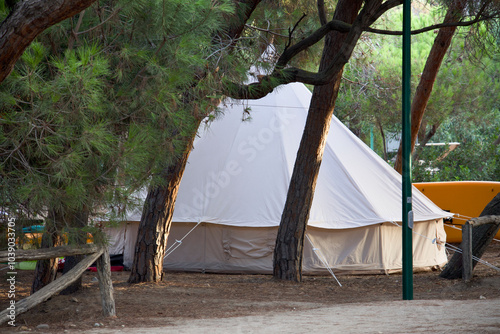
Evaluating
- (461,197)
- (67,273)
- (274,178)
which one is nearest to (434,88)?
(461,197)

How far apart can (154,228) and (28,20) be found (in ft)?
15.9

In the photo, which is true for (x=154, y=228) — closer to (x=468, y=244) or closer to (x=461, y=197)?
(x=468, y=244)

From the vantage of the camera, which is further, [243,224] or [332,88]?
[243,224]

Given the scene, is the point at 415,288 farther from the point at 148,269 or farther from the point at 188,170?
the point at 188,170

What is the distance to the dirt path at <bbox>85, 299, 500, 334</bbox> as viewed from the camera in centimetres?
427

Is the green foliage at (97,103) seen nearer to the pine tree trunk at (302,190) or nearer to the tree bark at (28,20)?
the tree bark at (28,20)

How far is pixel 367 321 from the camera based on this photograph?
4695mm

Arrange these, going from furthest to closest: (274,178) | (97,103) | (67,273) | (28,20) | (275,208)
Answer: (274,178) → (275,208) → (67,273) → (97,103) → (28,20)

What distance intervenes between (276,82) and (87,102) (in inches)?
109

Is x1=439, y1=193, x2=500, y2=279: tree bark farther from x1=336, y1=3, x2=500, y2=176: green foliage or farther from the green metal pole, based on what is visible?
x1=336, y1=3, x2=500, y2=176: green foliage

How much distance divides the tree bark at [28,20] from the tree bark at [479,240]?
21.0 ft

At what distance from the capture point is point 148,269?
786 centimetres

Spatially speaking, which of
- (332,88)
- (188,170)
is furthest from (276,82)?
(188,170)

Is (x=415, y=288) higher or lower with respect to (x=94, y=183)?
lower
